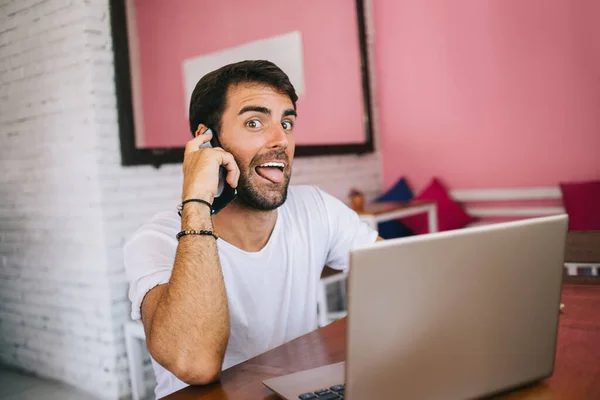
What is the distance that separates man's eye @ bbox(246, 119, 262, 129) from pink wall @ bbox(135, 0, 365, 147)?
136 centimetres

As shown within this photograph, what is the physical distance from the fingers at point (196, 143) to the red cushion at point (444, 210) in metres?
2.47

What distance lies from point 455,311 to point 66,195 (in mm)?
2385

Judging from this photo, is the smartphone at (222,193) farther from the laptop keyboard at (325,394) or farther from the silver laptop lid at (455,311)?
the silver laptop lid at (455,311)

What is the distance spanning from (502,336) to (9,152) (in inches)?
116

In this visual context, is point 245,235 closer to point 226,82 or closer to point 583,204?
point 226,82

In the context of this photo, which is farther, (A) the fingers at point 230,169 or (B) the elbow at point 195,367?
(A) the fingers at point 230,169

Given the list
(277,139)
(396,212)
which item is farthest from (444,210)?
(277,139)

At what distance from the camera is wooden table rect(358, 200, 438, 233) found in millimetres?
2975

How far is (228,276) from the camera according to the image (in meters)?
1.29

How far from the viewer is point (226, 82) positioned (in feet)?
4.74

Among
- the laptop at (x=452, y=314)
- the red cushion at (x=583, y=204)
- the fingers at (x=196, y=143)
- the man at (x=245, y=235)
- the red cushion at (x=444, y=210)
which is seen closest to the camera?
the laptop at (x=452, y=314)

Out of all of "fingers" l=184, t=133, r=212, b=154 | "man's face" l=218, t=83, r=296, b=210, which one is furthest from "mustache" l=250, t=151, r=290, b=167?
"fingers" l=184, t=133, r=212, b=154

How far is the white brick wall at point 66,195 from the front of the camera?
251cm

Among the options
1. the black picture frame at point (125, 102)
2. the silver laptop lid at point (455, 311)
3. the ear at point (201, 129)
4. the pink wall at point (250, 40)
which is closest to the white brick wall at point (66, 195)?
the black picture frame at point (125, 102)
